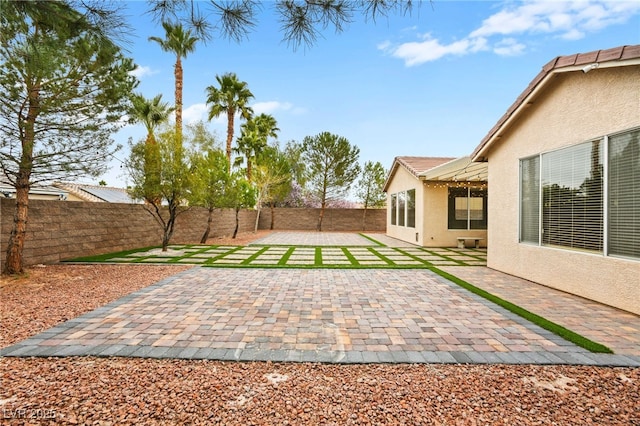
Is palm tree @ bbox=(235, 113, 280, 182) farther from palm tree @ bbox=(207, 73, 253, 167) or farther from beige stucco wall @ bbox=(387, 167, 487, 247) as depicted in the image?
beige stucco wall @ bbox=(387, 167, 487, 247)

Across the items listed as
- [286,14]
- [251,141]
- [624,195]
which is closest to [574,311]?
[624,195]

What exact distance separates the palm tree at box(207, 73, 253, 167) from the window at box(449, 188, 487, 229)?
13.3 meters

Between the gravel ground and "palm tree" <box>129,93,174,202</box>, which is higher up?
"palm tree" <box>129,93,174,202</box>

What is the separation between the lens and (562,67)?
17.3 ft

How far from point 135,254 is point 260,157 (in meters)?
12.1

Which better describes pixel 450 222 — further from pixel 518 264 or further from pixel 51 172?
pixel 51 172

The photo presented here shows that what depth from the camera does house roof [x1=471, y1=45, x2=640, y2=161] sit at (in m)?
4.31

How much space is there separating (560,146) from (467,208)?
7702mm

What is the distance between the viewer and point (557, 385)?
8.48 feet

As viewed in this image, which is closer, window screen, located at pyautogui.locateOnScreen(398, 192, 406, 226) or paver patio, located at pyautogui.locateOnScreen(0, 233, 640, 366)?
paver patio, located at pyautogui.locateOnScreen(0, 233, 640, 366)

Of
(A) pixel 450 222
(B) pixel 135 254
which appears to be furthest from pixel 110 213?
(A) pixel 450 222

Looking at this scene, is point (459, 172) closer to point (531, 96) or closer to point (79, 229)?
point (531, 96)

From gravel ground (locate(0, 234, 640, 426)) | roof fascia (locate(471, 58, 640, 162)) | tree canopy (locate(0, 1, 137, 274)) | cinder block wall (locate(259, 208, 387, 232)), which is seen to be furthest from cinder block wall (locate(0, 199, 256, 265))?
cinder block wall (locate(259, 208, 387, 232))

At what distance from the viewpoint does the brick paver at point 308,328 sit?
3.09m
